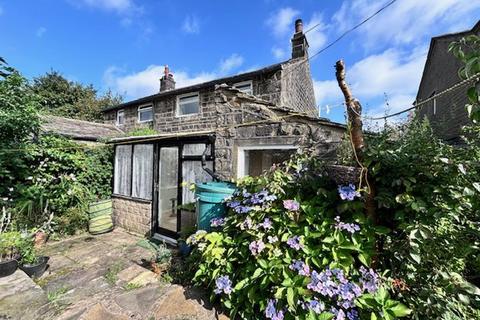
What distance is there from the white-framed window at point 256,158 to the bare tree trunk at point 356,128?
1569mm

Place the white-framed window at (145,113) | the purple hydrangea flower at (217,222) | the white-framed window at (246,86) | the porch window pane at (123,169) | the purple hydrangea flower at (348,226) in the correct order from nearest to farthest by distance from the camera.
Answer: the purple hydrangea flower at (348,226), the purple hydrangea flower at (217,222), the porch window pane at (123,169), the white-framed window at (246,86), the white-framed window at (145,113)

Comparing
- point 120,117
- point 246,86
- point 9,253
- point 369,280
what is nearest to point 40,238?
point 9,253

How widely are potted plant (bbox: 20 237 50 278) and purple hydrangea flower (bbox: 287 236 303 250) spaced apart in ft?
14.7

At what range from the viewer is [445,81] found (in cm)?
960

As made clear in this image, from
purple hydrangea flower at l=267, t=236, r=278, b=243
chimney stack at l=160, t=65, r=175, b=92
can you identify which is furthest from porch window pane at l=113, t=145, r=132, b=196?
chimney stack at l=160, t=65, r=175, b=92

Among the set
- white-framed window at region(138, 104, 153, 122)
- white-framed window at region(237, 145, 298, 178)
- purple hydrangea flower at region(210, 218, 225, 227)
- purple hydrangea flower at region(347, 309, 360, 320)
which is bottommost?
purple hydrangea flower at region(347, 309, 360, 320)

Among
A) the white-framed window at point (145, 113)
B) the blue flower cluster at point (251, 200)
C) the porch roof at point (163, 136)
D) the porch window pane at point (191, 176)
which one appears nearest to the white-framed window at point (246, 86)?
the porch roof at point (163, 136)

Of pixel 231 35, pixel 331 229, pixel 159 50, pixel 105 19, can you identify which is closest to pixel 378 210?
pixel 331 229

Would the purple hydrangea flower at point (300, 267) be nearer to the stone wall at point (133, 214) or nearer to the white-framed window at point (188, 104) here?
the stone wall at point (133, 214)

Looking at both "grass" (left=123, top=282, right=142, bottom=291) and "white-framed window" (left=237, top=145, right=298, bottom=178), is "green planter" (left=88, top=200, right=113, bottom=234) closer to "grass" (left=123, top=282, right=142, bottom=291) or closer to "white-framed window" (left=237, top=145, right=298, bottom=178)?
"grass" (left=123, top=282, right=142, bottom=291)

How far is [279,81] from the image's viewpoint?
8570mm

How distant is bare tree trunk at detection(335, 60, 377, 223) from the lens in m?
2.21

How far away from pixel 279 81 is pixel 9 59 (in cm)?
754

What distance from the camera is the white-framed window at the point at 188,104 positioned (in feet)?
36.1
